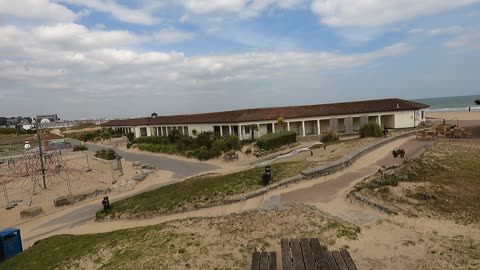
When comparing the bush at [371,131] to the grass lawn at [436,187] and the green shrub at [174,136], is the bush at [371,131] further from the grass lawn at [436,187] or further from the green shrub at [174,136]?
the green shrub at [174,136]

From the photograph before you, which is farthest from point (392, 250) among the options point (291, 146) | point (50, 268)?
point (291, 146)

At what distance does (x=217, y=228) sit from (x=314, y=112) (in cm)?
2454

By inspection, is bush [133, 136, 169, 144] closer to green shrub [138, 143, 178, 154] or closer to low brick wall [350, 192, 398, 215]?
green shrub [138, 143, 178, 154]

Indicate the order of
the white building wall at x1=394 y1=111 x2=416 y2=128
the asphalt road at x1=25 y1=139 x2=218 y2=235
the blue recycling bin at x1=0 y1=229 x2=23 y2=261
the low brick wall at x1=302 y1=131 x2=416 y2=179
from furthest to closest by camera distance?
the white building wall at x1=394 y1=111 x2=416 y2=128
the asphalt road at x1=25 y1=139 x2=218 y2=235
the low brick wall at x1=302 y1=131 x2=416 y2=179
the blue recycling bin at x1=0 y1=229 x2=23 y2=261

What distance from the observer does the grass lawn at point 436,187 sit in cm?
718

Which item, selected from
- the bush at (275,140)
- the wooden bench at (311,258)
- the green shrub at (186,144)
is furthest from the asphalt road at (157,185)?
the wooden bench at (311,258)

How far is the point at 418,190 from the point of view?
833 centimetres

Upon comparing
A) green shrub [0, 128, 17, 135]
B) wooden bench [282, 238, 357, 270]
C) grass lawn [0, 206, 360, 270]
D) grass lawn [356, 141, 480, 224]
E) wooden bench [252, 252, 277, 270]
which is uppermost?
green shrub [0, 128, 17, 135]

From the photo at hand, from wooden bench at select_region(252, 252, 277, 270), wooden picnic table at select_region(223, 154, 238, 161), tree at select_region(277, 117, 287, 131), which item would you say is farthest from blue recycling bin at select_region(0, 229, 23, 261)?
tree at select_region(277, 117, 287, 131)

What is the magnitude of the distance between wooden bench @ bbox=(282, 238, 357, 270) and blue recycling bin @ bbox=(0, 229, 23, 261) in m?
9.36

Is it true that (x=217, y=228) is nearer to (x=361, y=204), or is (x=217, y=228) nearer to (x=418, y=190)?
(x=361, y=204)

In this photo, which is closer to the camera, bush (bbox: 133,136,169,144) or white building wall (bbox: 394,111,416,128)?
white building wall (bbox: 394,111,416,128)

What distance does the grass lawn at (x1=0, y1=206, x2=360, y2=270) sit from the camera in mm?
6172

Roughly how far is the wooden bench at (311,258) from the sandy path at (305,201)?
3.10m
